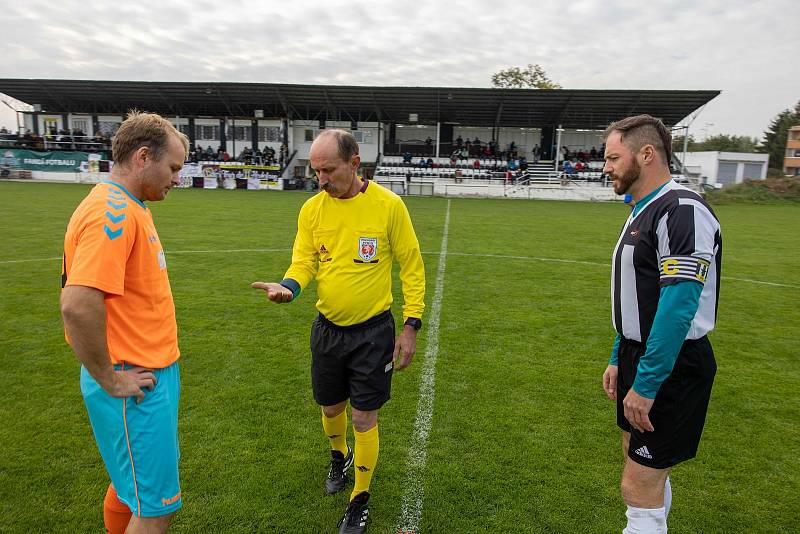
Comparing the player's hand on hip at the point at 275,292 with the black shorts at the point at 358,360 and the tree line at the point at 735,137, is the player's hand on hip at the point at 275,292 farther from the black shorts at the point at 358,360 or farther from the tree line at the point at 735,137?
the tree line at the point at 735,137

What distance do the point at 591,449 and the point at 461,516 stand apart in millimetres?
1392

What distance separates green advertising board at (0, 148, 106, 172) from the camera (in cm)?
3791

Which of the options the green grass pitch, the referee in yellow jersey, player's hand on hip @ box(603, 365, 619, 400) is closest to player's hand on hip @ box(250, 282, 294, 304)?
the referee in yellow jersey

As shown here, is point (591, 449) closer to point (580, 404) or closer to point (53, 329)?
point (580, 404)

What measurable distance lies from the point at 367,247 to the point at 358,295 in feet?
1.00

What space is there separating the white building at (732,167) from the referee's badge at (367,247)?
58.3m

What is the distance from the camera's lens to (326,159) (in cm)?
297

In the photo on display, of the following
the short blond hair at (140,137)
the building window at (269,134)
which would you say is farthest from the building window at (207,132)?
the short blond hair at (140,137)

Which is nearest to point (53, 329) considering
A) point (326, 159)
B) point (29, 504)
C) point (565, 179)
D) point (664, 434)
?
point (29, 504)

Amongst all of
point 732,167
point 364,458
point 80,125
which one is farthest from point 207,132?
point 732,167

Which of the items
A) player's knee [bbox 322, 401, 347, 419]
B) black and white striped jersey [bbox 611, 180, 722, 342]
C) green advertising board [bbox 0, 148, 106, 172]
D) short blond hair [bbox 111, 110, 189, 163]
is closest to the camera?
short blond hair [bbox 111, 110, 189, 163]

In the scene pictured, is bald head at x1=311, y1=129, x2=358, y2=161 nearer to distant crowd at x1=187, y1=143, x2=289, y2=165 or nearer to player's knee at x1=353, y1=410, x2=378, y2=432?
player's knee at x1=353, y1=410, x2=378, y2=432

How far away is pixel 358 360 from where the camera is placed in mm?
3197

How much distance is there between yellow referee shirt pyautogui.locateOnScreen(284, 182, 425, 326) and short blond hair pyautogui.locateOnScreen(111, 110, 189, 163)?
1.16 m
